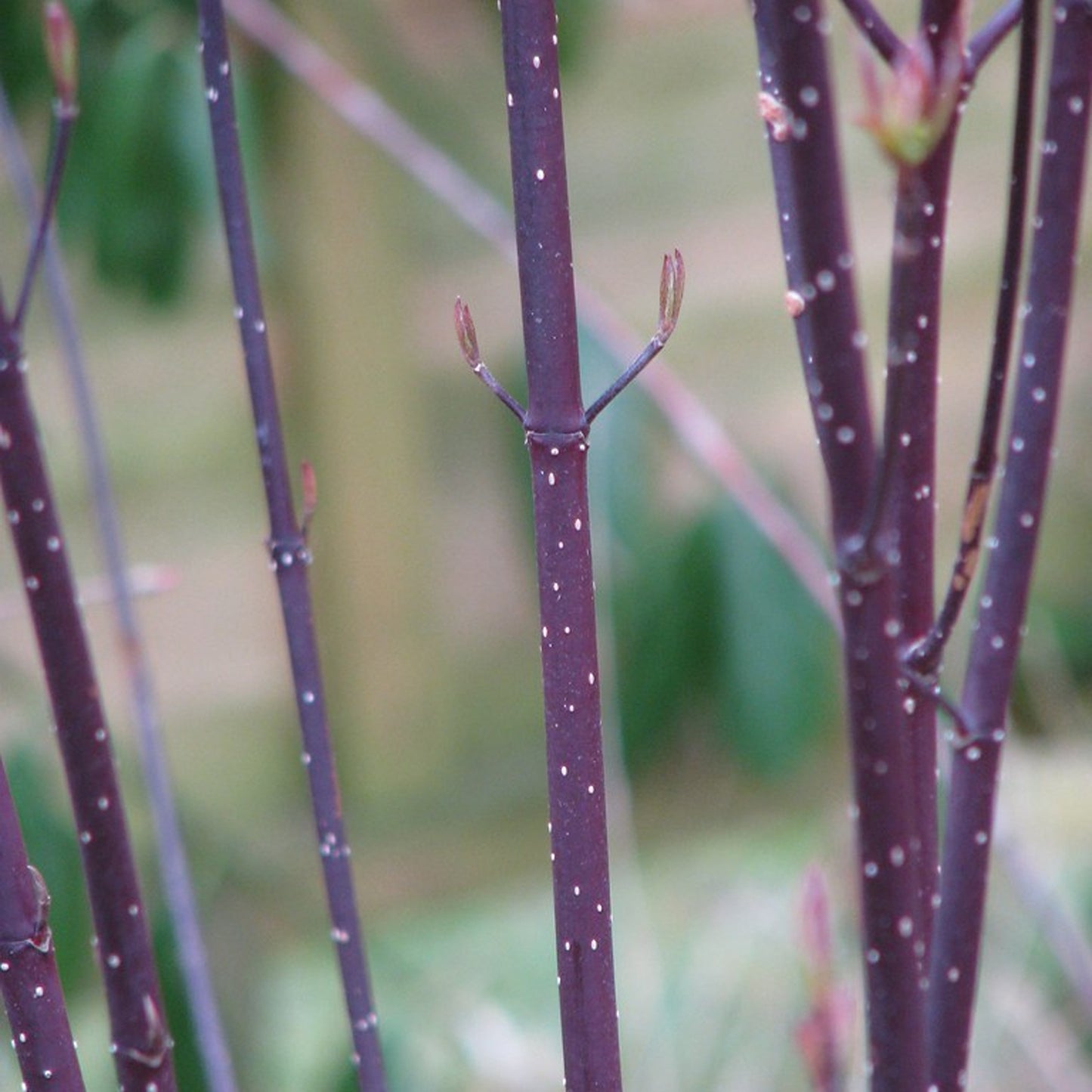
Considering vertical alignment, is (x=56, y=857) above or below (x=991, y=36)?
above

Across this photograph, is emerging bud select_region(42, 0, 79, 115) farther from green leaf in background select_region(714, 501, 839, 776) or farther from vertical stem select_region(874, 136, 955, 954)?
green leaf in background select_region(714, 501, 839, 776)

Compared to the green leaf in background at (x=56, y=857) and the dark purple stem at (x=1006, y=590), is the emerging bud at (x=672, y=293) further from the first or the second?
the green leaf in background at (x=56, y=857)

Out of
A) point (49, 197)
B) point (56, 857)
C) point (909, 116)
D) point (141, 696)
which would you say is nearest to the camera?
point (909, 116)

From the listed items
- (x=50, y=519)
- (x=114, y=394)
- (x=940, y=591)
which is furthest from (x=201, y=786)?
(x=50, y=519)

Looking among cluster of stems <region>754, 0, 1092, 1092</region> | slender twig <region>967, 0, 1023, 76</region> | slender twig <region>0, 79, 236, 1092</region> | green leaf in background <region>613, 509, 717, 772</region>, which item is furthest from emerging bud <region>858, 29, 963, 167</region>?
green leaf in background <region>613, 509, 717, 772</region>

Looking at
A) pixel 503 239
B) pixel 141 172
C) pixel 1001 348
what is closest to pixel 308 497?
pixel 1001 348

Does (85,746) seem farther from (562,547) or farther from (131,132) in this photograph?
(131,132)

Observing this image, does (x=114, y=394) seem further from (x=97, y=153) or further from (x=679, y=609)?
(x=679, y=609)

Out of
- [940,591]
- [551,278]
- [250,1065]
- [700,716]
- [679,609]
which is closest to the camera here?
[551,278]
